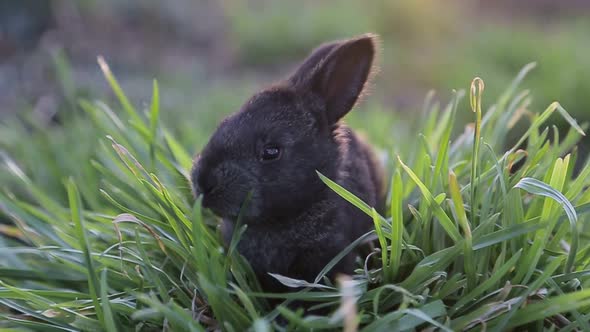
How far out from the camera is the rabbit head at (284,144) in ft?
6.95

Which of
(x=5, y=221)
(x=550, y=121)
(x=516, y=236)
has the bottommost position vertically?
(x=550, y=121)

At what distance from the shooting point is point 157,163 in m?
2.97

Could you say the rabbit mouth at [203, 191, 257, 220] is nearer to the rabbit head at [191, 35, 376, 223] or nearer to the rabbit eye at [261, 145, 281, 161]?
the rabbit head at [191, 35, 376, 223]

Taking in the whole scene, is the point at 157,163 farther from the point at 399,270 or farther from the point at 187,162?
the point at 399,270

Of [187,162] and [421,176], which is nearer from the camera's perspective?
[421,176]

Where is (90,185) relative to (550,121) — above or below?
above

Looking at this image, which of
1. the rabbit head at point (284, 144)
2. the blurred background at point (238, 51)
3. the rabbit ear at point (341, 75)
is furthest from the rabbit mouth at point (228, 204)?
the blurred background at point (238, 51)

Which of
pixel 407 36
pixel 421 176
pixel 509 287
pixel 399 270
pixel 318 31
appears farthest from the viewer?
pixel 407 36

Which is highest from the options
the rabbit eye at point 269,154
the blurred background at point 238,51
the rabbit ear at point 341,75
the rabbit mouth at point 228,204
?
the rabbit ear at point 341,75

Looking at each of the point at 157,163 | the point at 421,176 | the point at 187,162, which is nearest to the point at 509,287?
the point at 421,176

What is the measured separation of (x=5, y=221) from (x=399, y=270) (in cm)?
227

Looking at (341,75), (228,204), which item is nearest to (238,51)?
(341,75)

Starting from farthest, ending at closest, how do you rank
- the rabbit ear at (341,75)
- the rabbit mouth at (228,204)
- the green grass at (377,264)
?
the rabbit ear at (341,75) < the rabbit mouth at (228,204) < the green grass at (377,264)

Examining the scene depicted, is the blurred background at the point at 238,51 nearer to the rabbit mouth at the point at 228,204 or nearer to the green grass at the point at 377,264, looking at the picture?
the green grass at the point at 377,264
